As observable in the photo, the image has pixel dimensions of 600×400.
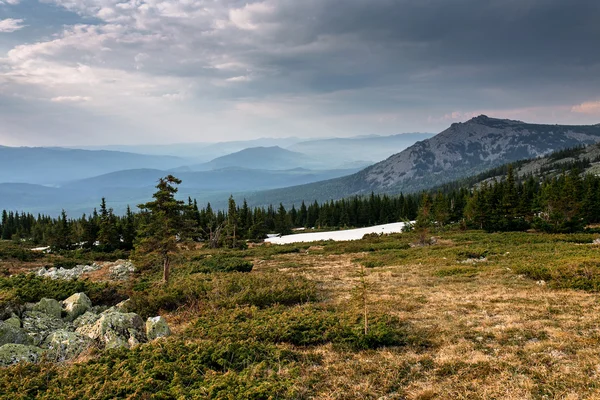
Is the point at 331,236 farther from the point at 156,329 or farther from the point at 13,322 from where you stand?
the point at 13,322

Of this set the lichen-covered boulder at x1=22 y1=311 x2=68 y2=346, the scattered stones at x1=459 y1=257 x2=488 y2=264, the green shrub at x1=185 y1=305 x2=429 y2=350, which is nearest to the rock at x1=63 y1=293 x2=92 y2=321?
the lichen-covered boulder at x1=22 y1=311 x2=68 y2=346

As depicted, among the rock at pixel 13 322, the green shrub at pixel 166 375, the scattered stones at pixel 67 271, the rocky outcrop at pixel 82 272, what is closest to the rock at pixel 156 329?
the green shrub at pixel 166 375

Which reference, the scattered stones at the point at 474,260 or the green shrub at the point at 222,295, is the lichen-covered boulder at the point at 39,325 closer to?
the green shrub at the point at 222,295

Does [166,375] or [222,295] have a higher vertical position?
[166,375]

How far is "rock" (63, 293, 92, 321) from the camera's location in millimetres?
13002

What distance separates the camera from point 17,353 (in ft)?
28.2

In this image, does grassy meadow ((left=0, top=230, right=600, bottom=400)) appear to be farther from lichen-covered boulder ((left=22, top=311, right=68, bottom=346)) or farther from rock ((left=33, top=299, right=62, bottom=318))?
lichen-covered boulder ((left=22, top=311, right=68, bottom=346))

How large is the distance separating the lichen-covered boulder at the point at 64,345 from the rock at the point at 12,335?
21.2 inches

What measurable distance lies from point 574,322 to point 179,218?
2033cm

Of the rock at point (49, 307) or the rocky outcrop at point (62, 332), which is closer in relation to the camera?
the rocky outcrop at point (62, 332)

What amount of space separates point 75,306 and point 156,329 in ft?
16.8

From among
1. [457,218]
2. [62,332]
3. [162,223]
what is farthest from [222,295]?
[457,218]

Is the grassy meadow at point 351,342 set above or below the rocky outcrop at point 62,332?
below

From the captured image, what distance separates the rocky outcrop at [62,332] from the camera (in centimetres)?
888
